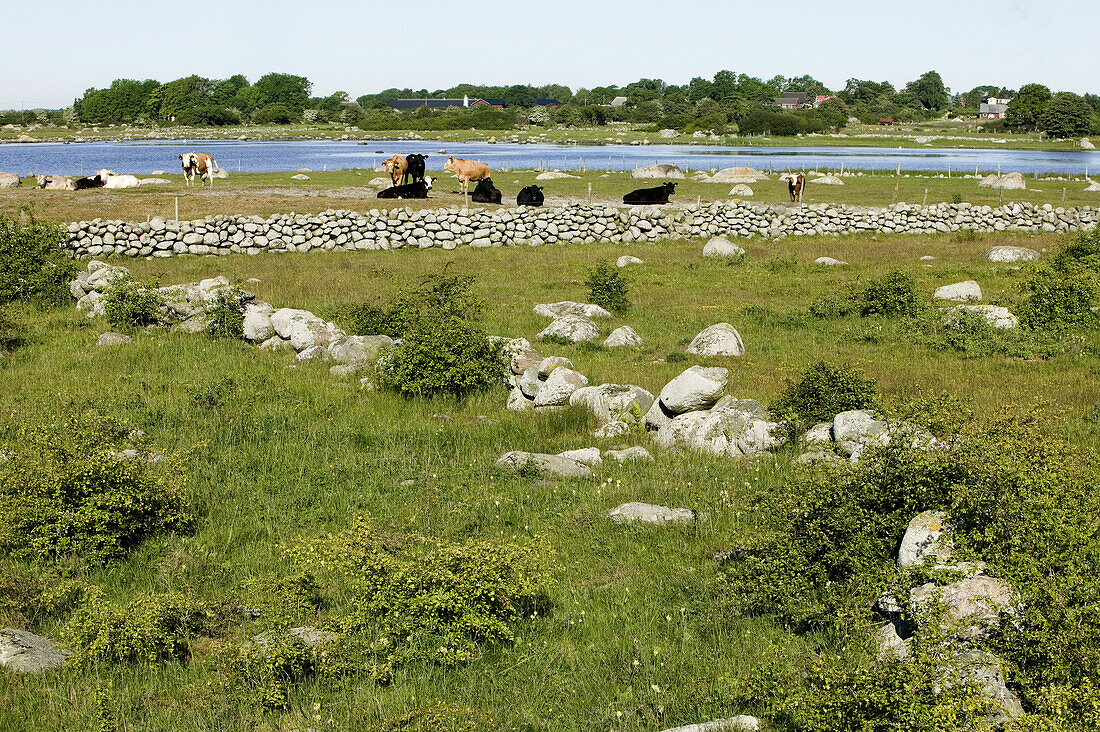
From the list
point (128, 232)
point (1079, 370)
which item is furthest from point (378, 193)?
point (1079, 370)

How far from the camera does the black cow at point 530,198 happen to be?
36750 millimetres

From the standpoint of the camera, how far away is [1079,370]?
14.5 meters

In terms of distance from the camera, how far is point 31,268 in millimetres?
20703

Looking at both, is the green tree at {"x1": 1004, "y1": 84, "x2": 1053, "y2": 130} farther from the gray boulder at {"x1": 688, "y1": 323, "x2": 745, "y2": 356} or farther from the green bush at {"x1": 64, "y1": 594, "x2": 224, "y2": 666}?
the green bush at {"x1": 64, "y1": 594, "x2": 224, "y2": 666}

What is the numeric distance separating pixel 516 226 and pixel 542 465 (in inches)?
831

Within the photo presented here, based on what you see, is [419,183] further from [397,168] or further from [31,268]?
[31,268]

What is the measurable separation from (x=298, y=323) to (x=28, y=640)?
1025 centimetres

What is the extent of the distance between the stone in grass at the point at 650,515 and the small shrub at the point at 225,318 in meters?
10.9

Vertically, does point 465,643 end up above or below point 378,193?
below

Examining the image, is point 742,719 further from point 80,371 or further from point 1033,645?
point 80,371

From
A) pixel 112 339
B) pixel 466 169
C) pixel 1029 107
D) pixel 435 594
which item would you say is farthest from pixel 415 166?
pixel 1029 107

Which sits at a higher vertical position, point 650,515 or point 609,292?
point 609,292

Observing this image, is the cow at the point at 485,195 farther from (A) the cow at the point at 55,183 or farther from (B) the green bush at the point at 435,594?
(B) the green bush at the point at 435,594

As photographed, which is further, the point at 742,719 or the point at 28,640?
the point at 28,640
